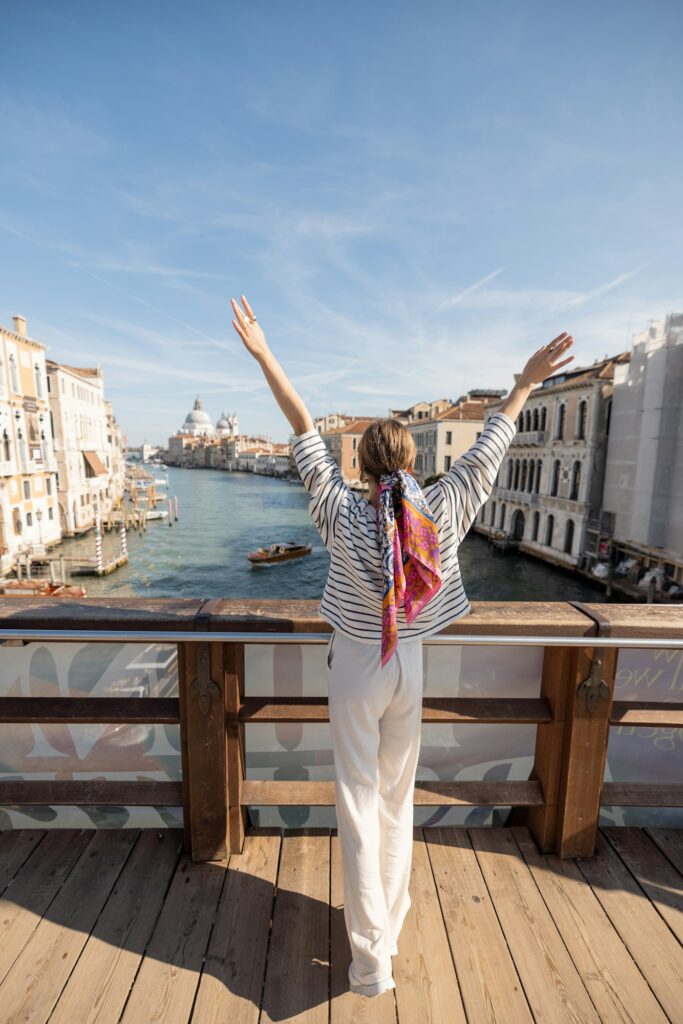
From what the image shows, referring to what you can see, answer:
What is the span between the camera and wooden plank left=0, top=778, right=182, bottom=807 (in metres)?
1.78

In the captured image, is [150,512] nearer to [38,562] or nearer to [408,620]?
[38,562]

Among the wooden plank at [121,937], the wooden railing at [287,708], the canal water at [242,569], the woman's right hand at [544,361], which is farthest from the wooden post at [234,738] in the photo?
the canal water at [242,569]

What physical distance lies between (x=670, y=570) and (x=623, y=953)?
785 inches

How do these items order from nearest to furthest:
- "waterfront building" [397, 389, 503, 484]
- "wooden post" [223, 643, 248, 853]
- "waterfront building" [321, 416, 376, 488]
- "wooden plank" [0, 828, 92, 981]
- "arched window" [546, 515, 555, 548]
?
"wooden plank" [0, 828, 92, 981], "wooden post" [223, 643, 248, 853], "arched window" [546, 515, 555, 548], "waterfront building" [397, 389, 503, 484], "waterfront building" [321, 416, 376, 488]

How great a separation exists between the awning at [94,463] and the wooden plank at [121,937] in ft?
107

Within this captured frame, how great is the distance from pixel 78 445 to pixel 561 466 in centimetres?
2611

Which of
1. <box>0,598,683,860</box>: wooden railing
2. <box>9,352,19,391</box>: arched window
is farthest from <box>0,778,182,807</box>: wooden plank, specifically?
<box>9,352,19,391</box>: arched window

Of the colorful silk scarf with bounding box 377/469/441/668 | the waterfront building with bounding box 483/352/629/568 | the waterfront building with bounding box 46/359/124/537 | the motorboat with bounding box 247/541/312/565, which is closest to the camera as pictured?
the colorful silk scarf with bounding box 377/469/441/668

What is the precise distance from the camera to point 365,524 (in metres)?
1.16

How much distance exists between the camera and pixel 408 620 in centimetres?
117

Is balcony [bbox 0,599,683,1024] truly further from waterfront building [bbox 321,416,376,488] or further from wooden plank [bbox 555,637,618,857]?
waterfront building [bbox 321,416,376,488]

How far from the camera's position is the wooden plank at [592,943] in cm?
131

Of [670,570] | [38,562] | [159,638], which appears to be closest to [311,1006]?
[159,638]

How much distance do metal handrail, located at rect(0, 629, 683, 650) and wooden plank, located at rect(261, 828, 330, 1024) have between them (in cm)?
82
